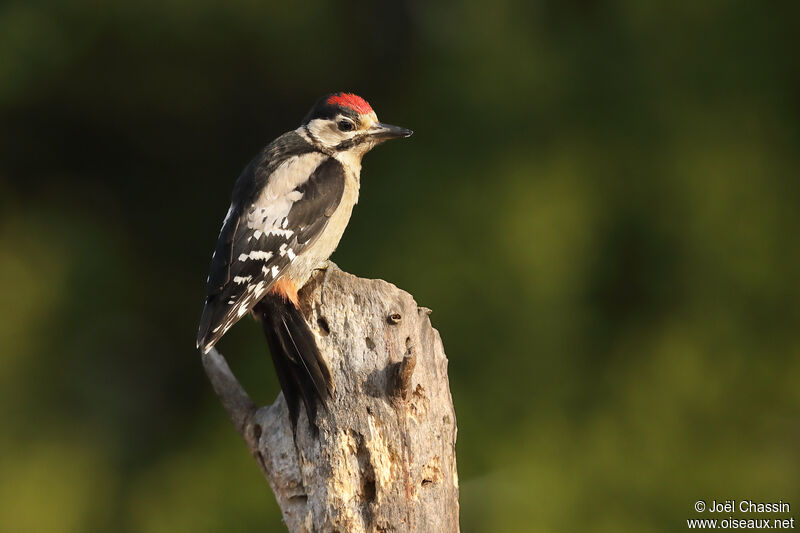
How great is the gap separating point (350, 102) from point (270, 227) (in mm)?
704

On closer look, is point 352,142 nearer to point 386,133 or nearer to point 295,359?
point 386,133

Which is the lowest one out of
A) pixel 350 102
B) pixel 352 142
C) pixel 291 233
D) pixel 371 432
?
pixel 371 432

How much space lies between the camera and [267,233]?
322 cm

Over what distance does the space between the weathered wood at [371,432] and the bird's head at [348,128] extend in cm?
76

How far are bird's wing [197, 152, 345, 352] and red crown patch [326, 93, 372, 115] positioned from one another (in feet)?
0.79

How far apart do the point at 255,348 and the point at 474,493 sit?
150cm

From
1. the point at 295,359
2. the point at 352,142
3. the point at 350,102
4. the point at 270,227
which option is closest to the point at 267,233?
the point at 270,227

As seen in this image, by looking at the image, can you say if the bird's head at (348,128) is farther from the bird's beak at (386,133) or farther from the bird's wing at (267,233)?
the bird's wing at (267,233)

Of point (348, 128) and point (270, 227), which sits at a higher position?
point (348, 128)

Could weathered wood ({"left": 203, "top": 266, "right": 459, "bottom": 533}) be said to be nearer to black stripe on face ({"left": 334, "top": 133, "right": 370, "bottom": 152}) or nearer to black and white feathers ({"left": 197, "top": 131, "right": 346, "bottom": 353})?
black and white feathers ({"left": 197, "top": 131, "right": 346, "bottom": 353})

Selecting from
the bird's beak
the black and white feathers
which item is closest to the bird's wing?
the black and white feathers

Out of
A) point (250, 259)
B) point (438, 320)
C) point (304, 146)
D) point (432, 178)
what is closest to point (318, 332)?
point (250, 259)

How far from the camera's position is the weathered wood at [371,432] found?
2770 millimetres

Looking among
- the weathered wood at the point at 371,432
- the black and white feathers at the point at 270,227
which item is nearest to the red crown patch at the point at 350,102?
the black and white feathers at the point at 270,227
